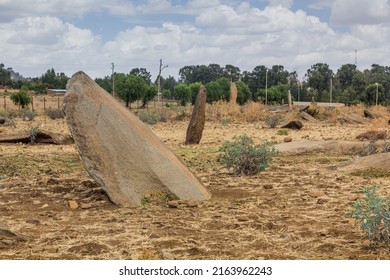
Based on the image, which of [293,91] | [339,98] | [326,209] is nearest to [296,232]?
[326,209]

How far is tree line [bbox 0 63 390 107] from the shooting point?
51438 mm

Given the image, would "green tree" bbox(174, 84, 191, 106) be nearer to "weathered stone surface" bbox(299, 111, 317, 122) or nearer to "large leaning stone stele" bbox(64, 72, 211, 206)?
"weathered stone surface" bbox(299, 111, 317, 122)

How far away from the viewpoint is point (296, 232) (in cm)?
597

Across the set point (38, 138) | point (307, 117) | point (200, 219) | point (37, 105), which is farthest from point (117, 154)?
point (37, 105)

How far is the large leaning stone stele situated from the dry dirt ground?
8.7 inches

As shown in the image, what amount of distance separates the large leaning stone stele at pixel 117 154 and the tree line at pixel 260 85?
3103 centimetres

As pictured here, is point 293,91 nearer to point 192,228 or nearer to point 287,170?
point 287,170

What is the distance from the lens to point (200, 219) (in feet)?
21.6

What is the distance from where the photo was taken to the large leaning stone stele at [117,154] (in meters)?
7.30

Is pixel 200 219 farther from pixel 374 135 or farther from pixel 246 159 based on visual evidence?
pixel 374 135

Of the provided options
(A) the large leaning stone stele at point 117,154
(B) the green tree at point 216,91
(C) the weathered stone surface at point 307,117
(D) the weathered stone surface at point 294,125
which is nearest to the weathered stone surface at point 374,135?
(D) the weathered stone surface at point 294,125

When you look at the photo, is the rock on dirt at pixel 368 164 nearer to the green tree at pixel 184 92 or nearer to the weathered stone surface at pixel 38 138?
the weathered stone surface at pixel 38 138

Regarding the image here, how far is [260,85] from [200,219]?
78.5m

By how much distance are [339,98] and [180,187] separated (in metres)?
57.5
